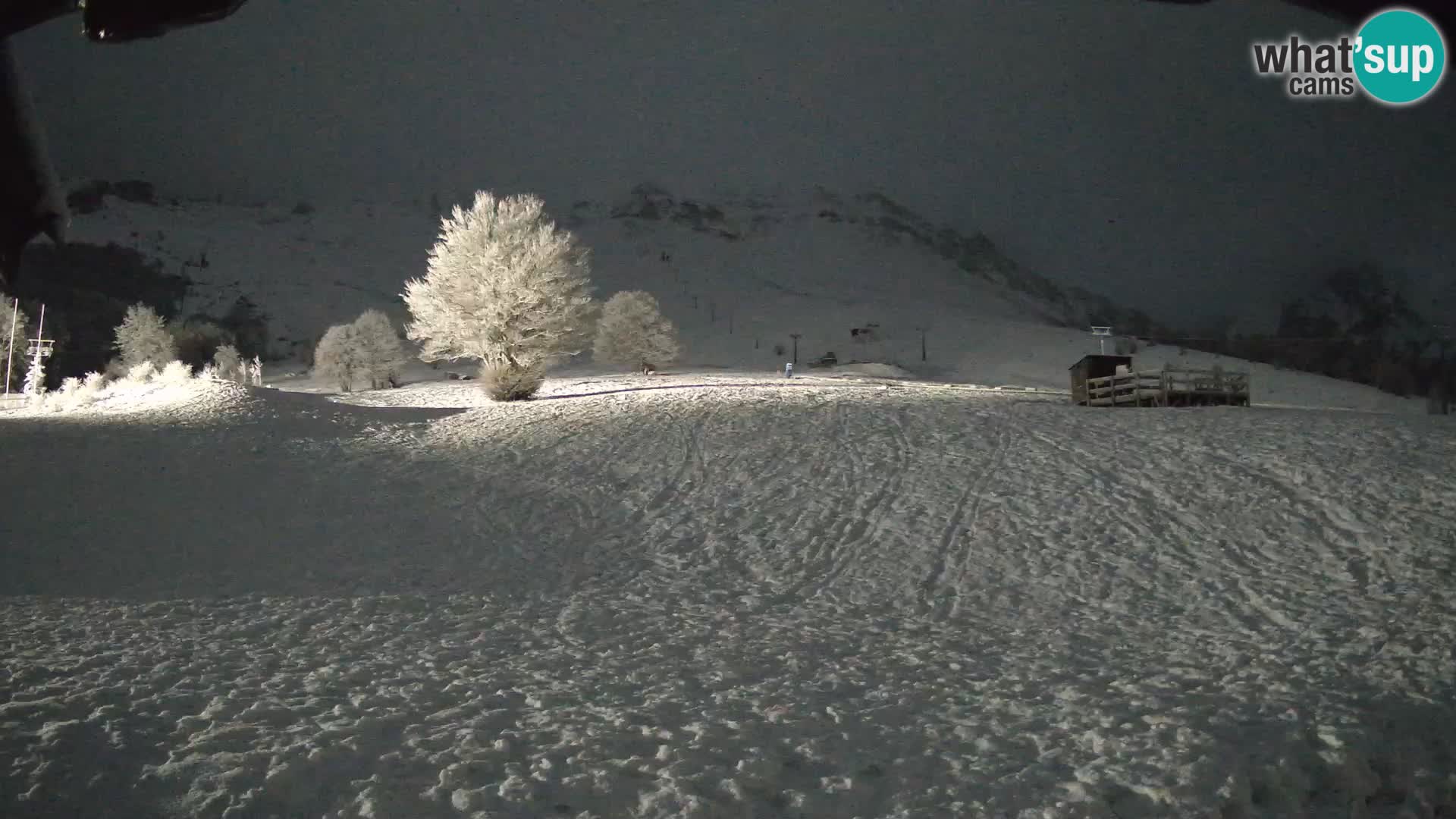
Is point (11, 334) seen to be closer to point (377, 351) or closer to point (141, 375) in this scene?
point (141, 375)

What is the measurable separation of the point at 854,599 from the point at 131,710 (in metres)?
8.80

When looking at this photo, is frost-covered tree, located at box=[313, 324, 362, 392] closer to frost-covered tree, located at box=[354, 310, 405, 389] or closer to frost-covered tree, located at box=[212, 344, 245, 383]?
frost-covered tree, located at box=[354, 310, 405, 389]

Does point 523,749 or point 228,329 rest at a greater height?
point 228,329

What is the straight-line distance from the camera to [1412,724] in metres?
7.61

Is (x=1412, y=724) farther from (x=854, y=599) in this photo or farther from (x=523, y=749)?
(x=523, y=749)

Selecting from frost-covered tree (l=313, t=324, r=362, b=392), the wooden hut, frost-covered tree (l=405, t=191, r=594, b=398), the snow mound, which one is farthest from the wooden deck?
frost-covered tree (l=313, t=324, r=362, b=392)

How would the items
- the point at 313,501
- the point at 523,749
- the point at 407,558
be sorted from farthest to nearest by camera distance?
the point at 313,501 → the point at 407,558 → the point at 523,749

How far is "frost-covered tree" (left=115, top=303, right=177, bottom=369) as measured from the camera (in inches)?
2630

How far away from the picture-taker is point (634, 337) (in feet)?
200

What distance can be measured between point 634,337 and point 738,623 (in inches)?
1983

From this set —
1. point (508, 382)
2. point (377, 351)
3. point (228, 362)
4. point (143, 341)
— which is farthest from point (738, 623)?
point (143, 341)

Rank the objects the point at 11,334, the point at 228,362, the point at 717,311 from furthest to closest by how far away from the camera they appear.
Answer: the point at 717,311 < the point at 228,362 < the point at 11,334

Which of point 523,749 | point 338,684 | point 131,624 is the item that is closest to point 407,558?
point 131,624

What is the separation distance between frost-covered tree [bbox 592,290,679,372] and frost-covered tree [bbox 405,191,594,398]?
22.6m
